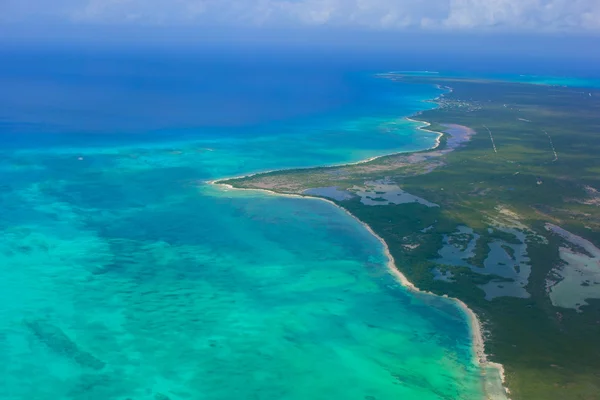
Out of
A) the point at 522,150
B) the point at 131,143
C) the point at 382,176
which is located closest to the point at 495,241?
the point at 382,176

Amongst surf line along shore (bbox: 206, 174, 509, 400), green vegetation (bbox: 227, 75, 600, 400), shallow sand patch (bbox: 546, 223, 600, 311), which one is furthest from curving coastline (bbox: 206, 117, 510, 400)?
shallow sand patch (bbox: 546, 223, 600, 311)

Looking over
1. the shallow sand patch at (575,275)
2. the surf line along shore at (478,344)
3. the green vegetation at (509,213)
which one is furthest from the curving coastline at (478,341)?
the shallow sand patch at (575,275)

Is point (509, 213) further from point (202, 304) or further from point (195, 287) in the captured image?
point (202, 304)

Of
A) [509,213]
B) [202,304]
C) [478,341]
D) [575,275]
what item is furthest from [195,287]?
[509,213]

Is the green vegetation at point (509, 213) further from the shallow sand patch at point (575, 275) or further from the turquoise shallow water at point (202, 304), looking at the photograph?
the turquoise shallow water at point (202, 304)

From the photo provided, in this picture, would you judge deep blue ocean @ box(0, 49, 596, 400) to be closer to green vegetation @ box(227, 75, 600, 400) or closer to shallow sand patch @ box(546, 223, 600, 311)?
green vegetation @ box(227, 75, 600, 400)

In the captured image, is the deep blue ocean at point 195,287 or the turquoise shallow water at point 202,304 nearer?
the turquoise shallow water at point 202,304

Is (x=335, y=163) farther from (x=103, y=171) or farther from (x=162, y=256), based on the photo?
(x=162, y=256)
